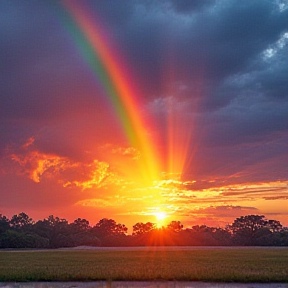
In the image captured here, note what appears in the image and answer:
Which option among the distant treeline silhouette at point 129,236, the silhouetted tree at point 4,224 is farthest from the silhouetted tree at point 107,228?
the silhouetted tree at point 4,224

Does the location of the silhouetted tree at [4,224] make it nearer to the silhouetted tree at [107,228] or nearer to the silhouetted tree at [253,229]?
the silhouetted tree at [107,228]

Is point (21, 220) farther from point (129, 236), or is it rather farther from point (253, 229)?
point (253, 229)

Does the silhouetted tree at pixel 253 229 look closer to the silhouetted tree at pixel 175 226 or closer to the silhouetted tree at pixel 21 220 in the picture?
the silhouetted tree at pixel 175 226

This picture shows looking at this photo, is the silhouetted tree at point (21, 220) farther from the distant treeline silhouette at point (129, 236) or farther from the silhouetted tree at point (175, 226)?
the silhouetted tree at point (175, 226)

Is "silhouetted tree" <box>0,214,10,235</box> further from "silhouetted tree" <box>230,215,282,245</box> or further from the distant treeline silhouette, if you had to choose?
"silhouetted tree" <box>230,215,282,245</box>

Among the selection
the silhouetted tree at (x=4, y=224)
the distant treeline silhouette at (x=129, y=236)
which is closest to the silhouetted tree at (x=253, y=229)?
the distant treeline silhouette at (x=129, y=236)

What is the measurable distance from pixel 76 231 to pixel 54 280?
126 metres

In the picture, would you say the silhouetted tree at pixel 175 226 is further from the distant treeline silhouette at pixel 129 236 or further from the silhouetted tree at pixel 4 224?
the silhouetted tree at pixel 4 224

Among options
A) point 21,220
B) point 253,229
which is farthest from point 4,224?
point 253,229

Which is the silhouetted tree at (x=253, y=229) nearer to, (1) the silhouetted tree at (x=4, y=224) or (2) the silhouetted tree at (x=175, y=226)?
(2) the silhouetted tree at (x=175, y=226)

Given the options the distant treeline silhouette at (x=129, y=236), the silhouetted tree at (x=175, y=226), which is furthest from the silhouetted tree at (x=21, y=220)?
the silhouetted tree at (x=175, y=226)

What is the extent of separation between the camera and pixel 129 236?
15750 cm

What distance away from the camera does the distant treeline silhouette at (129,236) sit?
140975 mm

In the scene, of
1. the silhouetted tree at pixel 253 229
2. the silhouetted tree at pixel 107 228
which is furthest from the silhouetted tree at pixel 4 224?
the silhouetted tree at pixel 253 229
